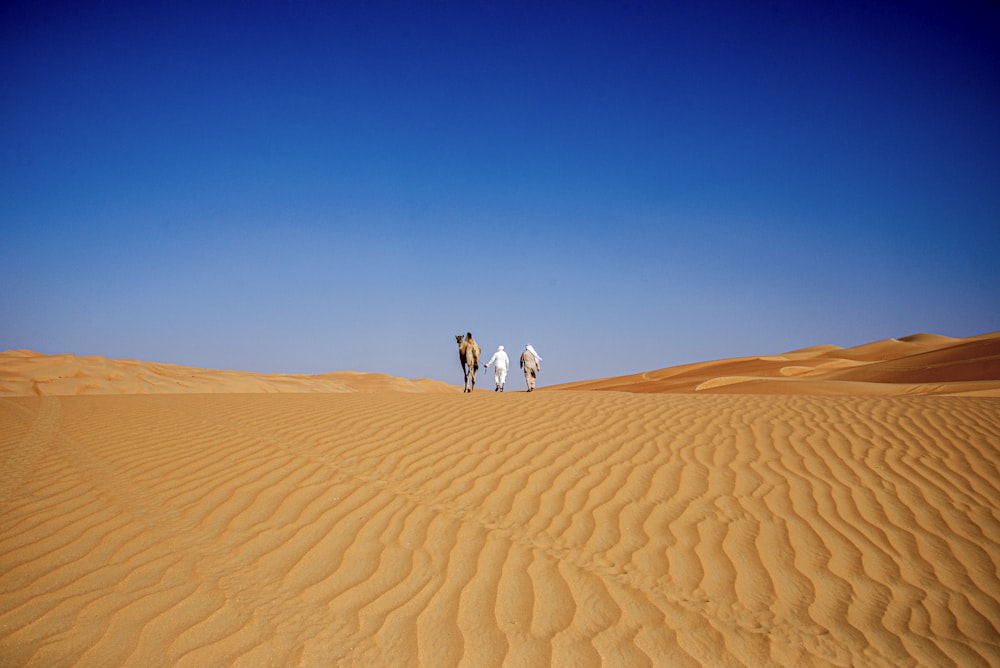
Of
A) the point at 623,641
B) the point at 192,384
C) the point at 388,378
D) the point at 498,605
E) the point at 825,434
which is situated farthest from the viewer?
the point at 388,378

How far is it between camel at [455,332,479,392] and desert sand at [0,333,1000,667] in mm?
8170

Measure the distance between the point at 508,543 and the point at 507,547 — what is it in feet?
0.23

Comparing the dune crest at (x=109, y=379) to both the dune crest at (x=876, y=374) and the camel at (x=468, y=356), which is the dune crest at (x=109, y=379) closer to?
the camel at (x=468, y=356)

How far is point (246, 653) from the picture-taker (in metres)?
2.84

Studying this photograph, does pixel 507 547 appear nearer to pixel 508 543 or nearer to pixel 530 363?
pixel 508 543

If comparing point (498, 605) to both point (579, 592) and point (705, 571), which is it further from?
point (705, 571)

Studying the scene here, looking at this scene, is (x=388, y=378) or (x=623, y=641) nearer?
(x=623, y=641)

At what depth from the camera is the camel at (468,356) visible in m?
16.7

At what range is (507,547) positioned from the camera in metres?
4.07

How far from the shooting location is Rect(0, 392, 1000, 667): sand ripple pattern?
299 cm

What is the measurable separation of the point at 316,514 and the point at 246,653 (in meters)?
1.84

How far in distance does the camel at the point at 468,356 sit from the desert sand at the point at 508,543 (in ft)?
26.8

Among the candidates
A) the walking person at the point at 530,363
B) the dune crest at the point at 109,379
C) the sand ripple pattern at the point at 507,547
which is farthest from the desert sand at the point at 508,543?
the dune crest at the point at 109,379

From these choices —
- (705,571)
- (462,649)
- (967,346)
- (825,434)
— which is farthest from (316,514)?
(967,346)
